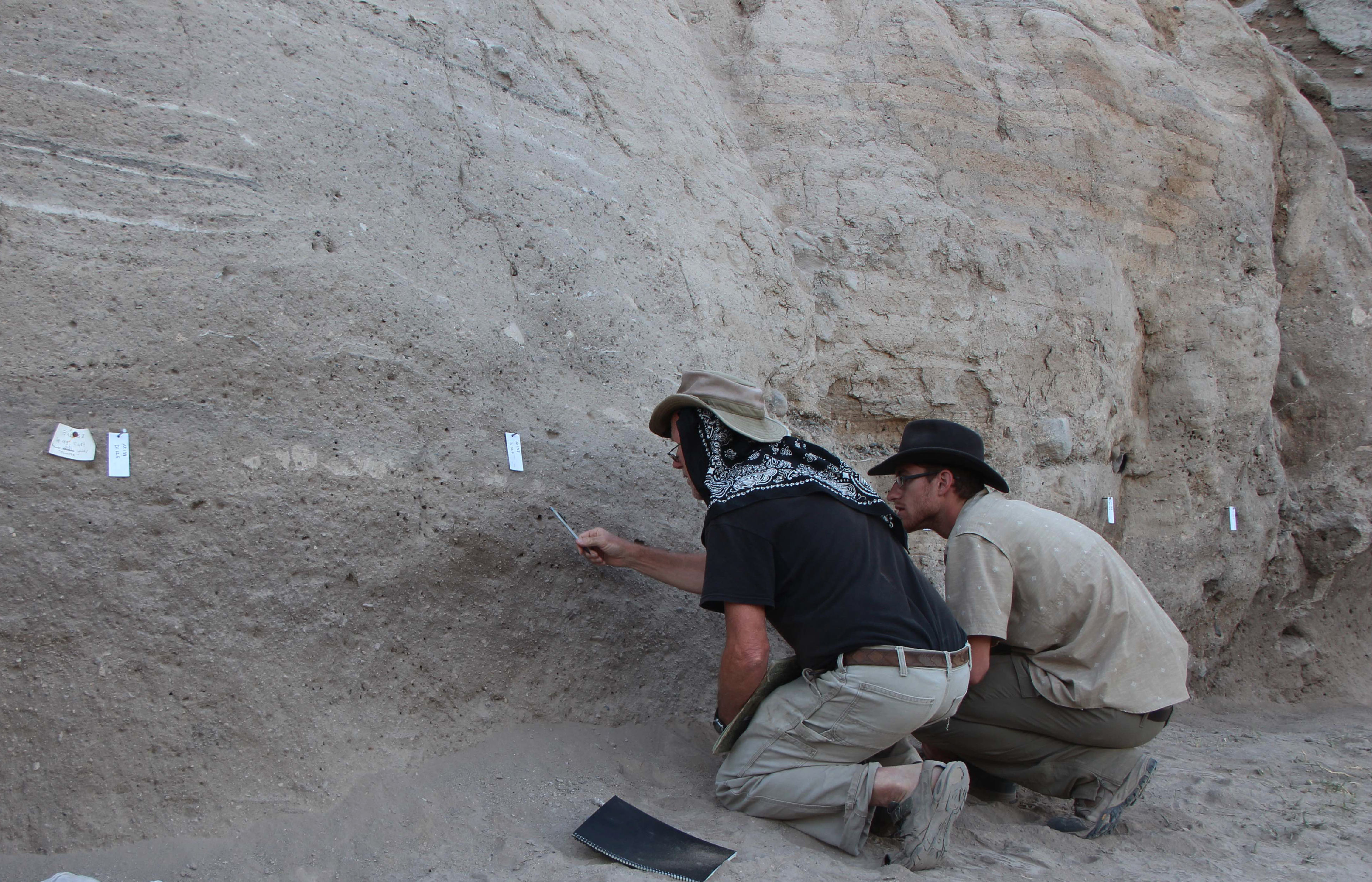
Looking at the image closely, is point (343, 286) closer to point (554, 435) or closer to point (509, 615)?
point (554, 435)

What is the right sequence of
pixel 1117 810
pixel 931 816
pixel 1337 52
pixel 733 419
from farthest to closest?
pixel 1337 52 < pixel 1117 810 < pixel 733 419 < pixel 931 816

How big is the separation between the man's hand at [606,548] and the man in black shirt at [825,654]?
30 centimetres

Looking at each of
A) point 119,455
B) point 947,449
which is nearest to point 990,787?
point 947,449

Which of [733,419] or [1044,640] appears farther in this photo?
[1044,640]

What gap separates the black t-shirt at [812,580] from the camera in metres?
2.53

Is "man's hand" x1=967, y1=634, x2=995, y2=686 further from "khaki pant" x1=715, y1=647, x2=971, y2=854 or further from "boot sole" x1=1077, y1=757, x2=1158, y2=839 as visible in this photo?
"boot sole" x1=1077, y1=757, x2=1158, y2=839

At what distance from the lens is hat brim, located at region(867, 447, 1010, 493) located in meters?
2.92

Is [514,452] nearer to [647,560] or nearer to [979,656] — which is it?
[647,560]

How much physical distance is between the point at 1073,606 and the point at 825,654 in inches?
31.5

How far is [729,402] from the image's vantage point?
2.76 meters

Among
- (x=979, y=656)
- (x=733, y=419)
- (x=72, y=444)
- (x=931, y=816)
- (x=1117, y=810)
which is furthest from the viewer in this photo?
(x=1117, y=810)

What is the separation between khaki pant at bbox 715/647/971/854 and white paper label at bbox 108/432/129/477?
62.6 inches

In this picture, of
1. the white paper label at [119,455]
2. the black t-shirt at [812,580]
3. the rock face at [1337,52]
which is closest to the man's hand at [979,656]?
the black t-shirt at [812,580]

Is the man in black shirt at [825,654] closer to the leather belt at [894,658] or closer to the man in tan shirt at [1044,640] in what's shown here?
the leather belt at [894,658]
